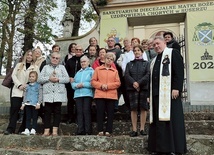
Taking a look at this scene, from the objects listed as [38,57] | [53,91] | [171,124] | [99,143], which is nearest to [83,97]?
[53,91]

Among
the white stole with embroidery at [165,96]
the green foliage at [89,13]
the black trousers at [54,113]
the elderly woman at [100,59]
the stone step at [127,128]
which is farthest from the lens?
the green foliage at [89,13]

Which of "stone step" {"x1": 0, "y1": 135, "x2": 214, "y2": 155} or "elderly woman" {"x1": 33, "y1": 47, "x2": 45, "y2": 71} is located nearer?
"stone step" {"x1": 0, "y1": 135, "x2": 214, "y2": 155}

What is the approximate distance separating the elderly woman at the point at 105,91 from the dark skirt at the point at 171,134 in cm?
108

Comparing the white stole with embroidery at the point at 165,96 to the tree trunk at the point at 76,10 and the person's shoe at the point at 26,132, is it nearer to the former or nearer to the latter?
the person's shoe at the point at 26,132

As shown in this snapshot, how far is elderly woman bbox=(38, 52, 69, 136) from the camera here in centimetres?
571

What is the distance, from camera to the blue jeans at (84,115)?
5578 mm

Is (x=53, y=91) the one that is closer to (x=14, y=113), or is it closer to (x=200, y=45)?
(x=14, y=113)

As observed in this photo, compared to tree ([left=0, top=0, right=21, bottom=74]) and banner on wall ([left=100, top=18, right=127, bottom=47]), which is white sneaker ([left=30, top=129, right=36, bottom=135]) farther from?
tree ([left=0, top=0, right=21, bottom=74])

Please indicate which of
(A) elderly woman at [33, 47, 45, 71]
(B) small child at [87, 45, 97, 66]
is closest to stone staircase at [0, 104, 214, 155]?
(B) small child at [87, 45, 97, 66]

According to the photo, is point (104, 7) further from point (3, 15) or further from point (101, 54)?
point (3, 15)

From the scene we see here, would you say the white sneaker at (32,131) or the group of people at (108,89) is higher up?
the group of people at (108,89)

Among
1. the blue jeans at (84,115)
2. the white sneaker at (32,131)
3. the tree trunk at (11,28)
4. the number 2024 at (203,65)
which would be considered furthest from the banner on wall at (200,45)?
the tree trunk at (11,28)

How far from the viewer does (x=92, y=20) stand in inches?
559

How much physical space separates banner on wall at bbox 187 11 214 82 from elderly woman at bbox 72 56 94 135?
369 cm
